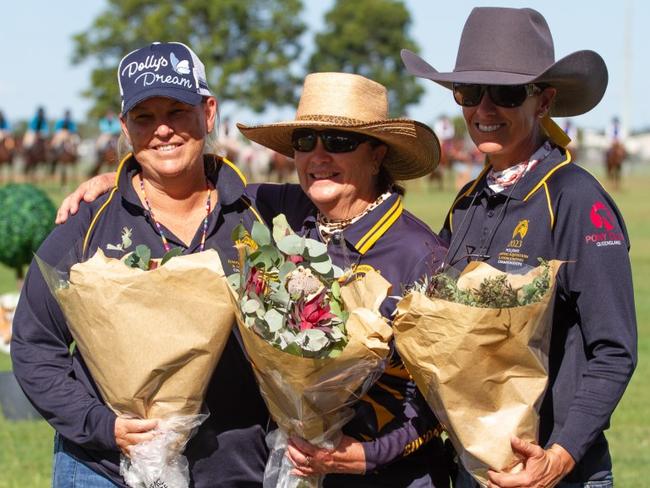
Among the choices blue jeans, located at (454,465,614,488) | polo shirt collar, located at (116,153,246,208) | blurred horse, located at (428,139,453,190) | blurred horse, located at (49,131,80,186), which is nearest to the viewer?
blue jeans, located at (454,465,614,488)

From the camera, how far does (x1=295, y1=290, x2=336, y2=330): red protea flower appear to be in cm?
340

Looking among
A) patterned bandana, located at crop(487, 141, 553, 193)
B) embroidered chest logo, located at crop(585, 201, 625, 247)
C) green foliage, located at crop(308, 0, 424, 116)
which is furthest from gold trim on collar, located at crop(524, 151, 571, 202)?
green foliage, located at crop(308, 0, 424, 116)

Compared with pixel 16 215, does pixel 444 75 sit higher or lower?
higher

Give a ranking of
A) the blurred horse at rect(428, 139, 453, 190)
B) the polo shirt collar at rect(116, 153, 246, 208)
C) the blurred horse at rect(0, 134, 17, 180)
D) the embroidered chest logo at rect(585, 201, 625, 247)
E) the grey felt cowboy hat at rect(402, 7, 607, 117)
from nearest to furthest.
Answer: the embroidered chest logo at rect(585, 201, 625, 247) → the grey felt cowboy hat at rect(402, 7, 607, 117) → the polo shirt collar at rect(116, 153, 246, 208) → the blurred horse at rect(0, 134, 17, 180) → the blurred horse at rect(428, 139, 453, 190)

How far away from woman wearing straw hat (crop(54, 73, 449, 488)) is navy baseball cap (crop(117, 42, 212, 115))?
371 millimetres

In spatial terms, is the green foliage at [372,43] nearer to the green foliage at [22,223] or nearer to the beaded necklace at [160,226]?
the green foliage at [22,223]

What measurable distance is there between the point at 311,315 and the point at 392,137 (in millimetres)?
1065

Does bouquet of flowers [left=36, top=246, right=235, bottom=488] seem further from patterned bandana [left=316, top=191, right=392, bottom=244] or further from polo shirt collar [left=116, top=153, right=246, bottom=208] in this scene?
patterned bandana [left=316, top=191, right=392, bottom=244]

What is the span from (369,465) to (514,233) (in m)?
0.85

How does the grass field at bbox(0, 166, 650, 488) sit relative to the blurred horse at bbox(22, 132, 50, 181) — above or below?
above

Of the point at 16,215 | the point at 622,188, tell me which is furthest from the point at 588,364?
the point at 622,188

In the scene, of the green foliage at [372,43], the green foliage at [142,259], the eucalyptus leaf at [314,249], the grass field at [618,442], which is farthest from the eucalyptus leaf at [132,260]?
the green foliage at [372,43]

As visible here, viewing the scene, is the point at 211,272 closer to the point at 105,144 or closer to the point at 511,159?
the point at 511,159

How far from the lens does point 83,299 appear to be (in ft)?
11.7
